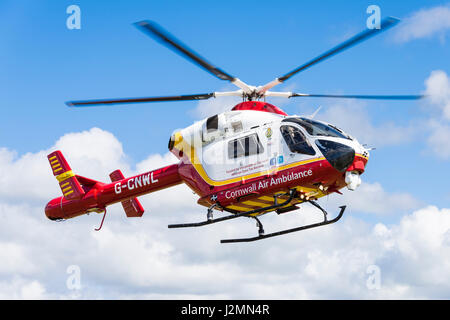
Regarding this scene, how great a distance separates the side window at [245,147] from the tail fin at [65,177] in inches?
292

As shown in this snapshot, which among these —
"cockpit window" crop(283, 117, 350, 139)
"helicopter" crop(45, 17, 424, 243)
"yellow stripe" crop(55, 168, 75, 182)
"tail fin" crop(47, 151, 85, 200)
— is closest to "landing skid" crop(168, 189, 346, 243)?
"helicopter" crop(45, 17, 424, 243)

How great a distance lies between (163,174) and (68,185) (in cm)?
469

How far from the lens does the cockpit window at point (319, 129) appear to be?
1981cm

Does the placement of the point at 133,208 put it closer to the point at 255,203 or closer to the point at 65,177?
the point at 65,177

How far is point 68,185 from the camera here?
84.6ft

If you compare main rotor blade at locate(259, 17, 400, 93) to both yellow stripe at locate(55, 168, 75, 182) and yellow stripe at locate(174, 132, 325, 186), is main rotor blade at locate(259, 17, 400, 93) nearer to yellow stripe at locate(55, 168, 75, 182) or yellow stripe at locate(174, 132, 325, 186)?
yellow stripe at locate(174, 132, 325, 186)

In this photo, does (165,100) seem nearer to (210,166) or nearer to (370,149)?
(210,166)

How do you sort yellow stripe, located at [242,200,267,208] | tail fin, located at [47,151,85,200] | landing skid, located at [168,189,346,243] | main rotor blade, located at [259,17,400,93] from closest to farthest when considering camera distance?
main rotor blade, located at [259,17,400,93] < landing skid, located at [168,189,346,243] < yellow stripe, located at [242,200,267,208] < tail fin, located at [47,151,85,200]

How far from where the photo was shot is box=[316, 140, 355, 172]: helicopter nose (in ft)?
63.1

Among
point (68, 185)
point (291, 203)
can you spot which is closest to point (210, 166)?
point (291, 203)

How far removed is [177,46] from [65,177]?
9.50m

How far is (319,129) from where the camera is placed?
784 inches

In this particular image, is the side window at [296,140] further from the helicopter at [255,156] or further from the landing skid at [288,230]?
the landing skid at [288,230]

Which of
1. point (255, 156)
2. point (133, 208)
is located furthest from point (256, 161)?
point (133, 208)
